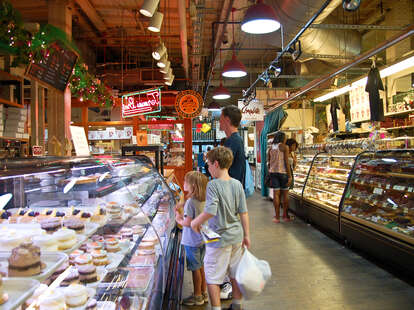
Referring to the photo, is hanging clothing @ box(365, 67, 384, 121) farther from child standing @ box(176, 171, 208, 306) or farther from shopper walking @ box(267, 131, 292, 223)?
child standing @ box(176, 171, 208, 306)

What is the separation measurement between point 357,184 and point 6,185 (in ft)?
16.7

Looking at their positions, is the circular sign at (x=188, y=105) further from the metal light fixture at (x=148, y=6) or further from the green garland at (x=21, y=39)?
the metal light fixture at (x=148, y=6)

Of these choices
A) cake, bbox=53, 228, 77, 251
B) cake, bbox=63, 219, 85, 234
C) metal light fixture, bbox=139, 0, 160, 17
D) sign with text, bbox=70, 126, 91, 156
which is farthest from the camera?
metal light fixture, bbox=139, 0, 160, 17

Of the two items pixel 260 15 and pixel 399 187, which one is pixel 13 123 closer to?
pixel 260 15

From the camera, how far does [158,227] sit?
3629mm

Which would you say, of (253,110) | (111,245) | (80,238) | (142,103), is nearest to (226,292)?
(111,245)

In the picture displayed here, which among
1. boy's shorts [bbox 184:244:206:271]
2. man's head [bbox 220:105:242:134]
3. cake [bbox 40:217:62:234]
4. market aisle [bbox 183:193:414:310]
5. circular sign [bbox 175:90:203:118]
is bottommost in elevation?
market aisle [bbox 183:193:414:310]

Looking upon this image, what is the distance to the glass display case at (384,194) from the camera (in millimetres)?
4363

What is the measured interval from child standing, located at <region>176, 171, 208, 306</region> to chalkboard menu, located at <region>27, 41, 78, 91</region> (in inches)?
123

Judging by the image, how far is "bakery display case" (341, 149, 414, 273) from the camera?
13.4 feet

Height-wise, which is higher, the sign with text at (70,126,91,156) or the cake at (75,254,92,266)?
the sign with text at (70,126,91,156)

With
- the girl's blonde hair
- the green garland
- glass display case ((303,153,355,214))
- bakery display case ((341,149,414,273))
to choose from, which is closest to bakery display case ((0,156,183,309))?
the girl's blonde hair

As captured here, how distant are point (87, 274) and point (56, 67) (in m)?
4.46

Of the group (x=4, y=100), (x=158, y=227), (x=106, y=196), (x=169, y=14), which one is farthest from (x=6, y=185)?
(x=169, y=14)
